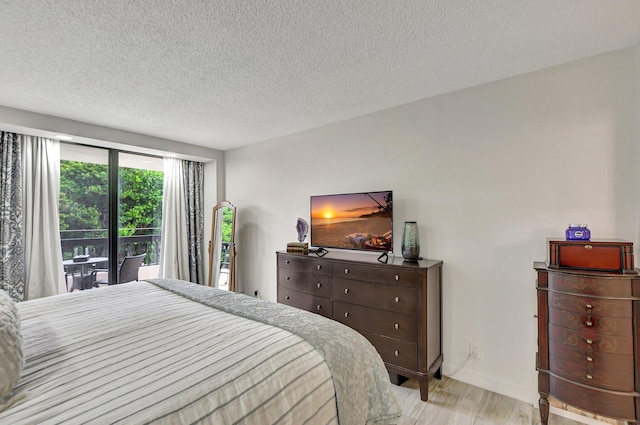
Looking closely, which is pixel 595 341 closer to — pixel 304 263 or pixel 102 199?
pixel 304 263

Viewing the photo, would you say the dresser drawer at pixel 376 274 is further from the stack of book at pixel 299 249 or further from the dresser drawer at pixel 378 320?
the stack of book at pixel 299 249

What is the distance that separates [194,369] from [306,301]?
6.44 feet

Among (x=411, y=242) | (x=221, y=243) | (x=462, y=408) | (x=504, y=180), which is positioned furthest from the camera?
(x=221, y=243)

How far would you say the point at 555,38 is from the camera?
1.83 metres

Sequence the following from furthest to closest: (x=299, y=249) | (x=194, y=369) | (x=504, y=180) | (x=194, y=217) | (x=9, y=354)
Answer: (x=194, y=217) < (x=299, y=249) < (x=504, y=180) < (x=194, y=369) < (x=9, y=354)

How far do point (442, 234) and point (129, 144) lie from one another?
3858 mm

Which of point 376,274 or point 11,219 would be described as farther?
point 11,219

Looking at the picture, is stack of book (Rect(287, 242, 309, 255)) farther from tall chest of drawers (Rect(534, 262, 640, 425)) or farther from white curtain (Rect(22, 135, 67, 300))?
white curtain (Rect(22, 135, 67, 300))

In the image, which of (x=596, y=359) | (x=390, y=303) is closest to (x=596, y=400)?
(x=596, y=359)

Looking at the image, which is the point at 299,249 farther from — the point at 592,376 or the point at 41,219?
the point at 41,219

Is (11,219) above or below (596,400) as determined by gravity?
above

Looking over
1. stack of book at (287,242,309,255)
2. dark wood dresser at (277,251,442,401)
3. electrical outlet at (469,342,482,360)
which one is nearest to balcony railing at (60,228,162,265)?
stack of book at (287,242,309,255)

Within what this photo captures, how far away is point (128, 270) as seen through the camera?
12.9ft

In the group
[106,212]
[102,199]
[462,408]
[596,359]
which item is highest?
[102,199]
